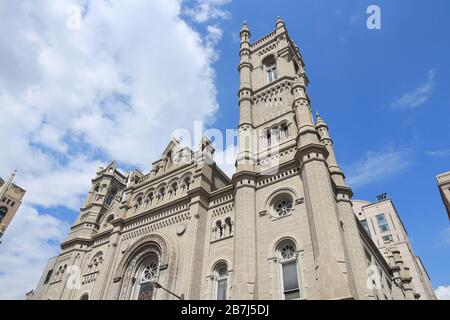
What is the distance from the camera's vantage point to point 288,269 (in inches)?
696

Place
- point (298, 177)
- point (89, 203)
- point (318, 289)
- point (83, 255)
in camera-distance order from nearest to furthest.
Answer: point (318, 289)
point (298, 177)
point (83, 255)
point (89, 203)

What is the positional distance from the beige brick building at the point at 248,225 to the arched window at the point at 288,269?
6 centimetres

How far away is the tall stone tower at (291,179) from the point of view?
16.1m

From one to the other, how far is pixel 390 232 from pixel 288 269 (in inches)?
1928

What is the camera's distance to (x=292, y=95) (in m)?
27.8

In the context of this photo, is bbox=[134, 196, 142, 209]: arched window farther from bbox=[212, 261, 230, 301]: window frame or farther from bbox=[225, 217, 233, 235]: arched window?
bbox=[212, 261, 230, 301]: window frame

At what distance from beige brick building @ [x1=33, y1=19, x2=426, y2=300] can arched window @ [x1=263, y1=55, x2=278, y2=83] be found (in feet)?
0.35

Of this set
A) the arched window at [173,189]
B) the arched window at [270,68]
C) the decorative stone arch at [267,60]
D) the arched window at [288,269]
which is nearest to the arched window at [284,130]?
the arched window at [270,68]

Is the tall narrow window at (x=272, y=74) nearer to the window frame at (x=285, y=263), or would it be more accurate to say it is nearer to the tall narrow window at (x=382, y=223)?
the window frame at (x=285, y=263)

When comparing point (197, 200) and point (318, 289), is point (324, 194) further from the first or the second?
point (197, 200)

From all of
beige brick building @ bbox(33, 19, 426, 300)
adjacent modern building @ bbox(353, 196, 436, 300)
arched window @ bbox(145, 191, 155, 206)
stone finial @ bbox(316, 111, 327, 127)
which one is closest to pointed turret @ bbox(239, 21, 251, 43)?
beige brick building @ bbox(33, 19, 426, 300)

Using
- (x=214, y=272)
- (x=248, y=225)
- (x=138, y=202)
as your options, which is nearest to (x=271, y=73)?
(x=138, y=202)
